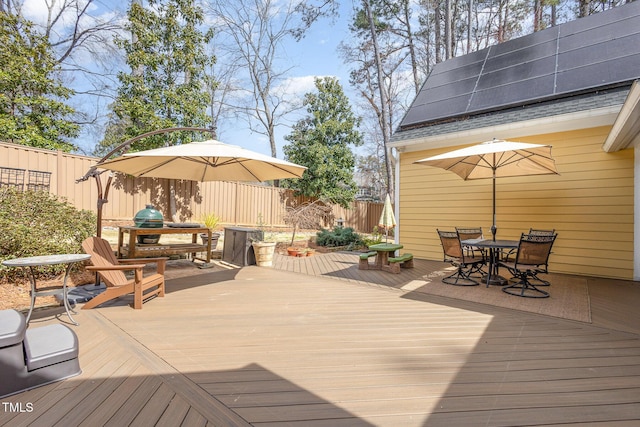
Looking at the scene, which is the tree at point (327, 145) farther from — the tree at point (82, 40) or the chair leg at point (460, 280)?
the chair leg at point (460, 280)

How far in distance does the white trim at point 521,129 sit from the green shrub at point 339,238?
3.30 metres

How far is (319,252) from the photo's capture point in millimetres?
8836

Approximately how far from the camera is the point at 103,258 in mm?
3574

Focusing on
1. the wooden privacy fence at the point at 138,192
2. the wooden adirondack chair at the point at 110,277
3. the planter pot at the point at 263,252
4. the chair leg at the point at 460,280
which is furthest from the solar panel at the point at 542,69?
the wooden adirondack chair at the point at 110,277

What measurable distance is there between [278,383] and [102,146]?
19193mm

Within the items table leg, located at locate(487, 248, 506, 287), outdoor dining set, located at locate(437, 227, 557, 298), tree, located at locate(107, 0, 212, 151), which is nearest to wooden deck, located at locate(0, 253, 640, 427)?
outdoor dining set, located at locate(437, 227, 557, 298)

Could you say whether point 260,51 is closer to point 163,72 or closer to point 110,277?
point 163,72

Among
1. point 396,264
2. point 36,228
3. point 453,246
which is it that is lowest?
point 396,264

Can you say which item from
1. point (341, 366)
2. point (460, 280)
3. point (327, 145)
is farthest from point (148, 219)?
point (327, 145)

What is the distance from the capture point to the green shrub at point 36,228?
13.1 ft

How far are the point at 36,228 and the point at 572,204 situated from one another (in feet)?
28.6

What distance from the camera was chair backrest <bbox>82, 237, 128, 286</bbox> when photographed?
3.41 m

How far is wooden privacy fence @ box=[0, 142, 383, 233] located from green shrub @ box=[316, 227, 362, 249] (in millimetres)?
2261

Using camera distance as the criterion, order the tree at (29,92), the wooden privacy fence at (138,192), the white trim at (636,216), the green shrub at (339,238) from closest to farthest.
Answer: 1. the white trim at (636,216)
2. the wooden privacy fence at (138,192)
3. the tree at (29,92)
4. the green shrub at (339,238)
